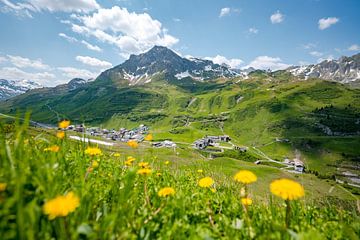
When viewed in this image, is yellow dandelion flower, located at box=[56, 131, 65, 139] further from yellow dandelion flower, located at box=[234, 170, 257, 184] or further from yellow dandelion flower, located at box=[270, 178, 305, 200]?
yellow dandelion flower, located at box=[270, 178, 305, 200]

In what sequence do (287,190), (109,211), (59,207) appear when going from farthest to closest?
(109,211), (287,190), (59,207)

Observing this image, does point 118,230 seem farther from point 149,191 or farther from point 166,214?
point 149,191

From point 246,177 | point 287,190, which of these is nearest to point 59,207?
point 287,190

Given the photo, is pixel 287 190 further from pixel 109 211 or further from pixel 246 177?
pixel 109 211

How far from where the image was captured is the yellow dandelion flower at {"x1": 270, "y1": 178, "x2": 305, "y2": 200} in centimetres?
271

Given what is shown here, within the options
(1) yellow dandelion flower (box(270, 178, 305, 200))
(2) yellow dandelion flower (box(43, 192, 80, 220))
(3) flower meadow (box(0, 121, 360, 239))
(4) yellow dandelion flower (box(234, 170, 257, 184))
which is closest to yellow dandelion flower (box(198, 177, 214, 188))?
(3) flower meadow (box(0, 121, 360, 239))

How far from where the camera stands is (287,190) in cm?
275

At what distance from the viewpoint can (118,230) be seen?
2.55m

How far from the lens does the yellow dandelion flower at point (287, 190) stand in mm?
2709

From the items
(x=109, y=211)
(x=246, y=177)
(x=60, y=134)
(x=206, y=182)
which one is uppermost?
(x=60, y=134)

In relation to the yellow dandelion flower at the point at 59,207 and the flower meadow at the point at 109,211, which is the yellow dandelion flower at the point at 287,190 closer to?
the flower meadow at the point at 109,211

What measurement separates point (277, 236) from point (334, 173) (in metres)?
221

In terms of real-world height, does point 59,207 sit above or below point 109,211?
above

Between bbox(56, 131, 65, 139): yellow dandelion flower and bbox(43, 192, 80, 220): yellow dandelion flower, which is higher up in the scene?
bbox(56, 131, 65, 139): yellow dandelion flower
